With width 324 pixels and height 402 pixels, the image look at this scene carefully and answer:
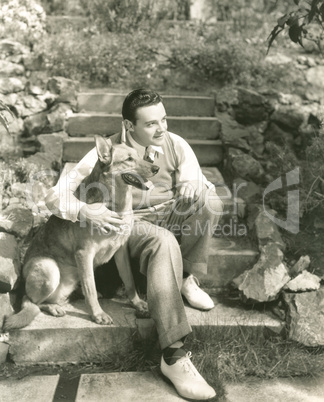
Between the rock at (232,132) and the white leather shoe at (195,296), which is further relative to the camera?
the rock at (232,132)

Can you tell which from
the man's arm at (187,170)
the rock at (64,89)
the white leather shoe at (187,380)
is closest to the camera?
the white leather shoe at (187,380)

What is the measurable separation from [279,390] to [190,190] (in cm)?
147

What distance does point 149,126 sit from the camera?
3.78 metres

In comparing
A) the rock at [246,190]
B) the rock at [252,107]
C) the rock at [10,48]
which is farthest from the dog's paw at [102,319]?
the rock at [10,48]

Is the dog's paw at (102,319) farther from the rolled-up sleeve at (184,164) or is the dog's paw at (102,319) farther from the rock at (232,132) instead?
the rock at (232,132)

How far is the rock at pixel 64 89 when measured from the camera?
664cm

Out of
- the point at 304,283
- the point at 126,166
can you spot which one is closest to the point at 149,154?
the point at 126,166

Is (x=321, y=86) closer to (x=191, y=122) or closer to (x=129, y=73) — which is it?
(x=191, y=122)

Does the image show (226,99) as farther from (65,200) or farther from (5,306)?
(5,306)

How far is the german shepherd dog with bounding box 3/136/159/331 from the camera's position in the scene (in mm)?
3551

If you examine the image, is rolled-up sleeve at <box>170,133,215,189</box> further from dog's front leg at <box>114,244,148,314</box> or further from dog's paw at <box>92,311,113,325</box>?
dog's paw at <box>92,311,113,325</box>

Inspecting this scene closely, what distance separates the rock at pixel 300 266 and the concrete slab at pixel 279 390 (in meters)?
0.87

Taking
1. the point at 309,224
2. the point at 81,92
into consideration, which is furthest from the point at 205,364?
the point at 81,92

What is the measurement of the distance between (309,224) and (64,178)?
2445 millimetres
